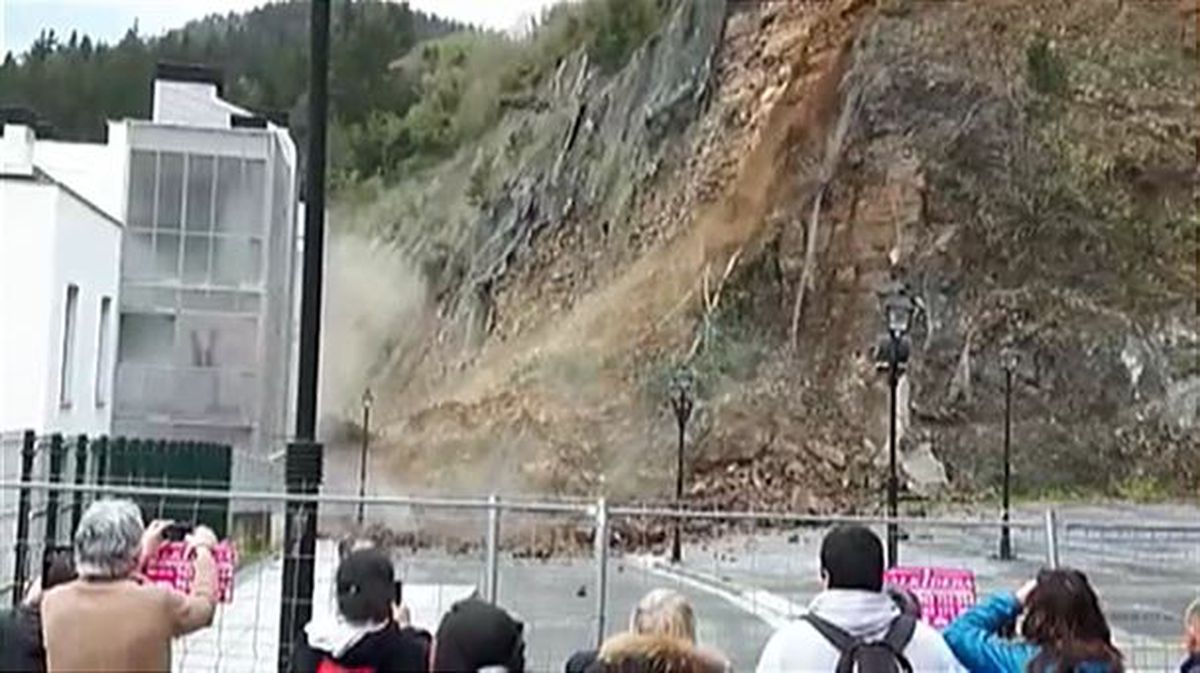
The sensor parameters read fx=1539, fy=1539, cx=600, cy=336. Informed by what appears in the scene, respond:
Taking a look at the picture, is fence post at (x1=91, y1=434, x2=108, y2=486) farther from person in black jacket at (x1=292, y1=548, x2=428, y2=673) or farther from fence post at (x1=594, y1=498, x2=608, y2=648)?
person in black jacket at (x1=292, y1=548, x2=428, y2=673)

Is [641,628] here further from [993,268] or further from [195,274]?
[993,268]

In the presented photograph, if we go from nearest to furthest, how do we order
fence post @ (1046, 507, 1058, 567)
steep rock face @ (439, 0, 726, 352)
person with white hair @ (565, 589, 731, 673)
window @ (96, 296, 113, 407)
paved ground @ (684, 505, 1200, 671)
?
person with white hair @ (565, 589, 731, 673)
fence post @ (1046, 507, 1058, 567)
paved ground @ (684, 505, 1200, 671)
window @ (96, 296, 113, 407)
steep rock face @ (439, 0, 726, 352)

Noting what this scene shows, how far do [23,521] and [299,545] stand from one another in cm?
271

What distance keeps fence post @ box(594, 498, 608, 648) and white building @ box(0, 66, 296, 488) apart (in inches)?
656

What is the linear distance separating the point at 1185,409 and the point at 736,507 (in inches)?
303

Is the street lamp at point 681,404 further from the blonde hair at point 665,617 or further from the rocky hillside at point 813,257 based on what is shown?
the blonde hair at point 665,617

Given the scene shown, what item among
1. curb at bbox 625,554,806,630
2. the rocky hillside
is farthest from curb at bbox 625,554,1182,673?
the rocky hillside

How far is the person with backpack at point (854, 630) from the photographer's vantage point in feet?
11.4

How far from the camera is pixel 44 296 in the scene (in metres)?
Result: 17.9

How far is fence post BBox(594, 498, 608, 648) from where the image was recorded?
6.68m

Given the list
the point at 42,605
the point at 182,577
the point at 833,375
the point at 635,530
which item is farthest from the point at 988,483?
the point at 42,605

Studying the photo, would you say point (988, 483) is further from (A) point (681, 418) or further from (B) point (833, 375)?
(A) point (681, 418)

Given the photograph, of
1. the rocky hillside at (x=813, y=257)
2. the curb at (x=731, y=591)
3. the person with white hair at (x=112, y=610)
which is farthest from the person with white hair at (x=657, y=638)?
the rocky hillside at (x=813, y=257)

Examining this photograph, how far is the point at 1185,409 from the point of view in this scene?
82.6 ft
